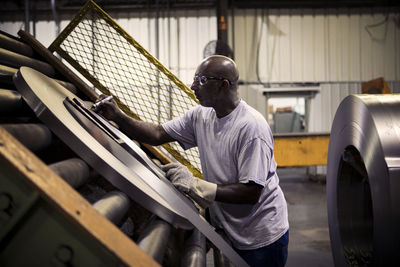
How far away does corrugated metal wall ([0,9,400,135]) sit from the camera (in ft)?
29.9

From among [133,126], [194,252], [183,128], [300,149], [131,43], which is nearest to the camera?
[194,252]

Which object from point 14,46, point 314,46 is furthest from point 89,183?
point 314,46

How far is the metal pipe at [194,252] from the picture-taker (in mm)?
1224

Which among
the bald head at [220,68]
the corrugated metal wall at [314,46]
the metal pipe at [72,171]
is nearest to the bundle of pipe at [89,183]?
the metal pipe at [72,171]

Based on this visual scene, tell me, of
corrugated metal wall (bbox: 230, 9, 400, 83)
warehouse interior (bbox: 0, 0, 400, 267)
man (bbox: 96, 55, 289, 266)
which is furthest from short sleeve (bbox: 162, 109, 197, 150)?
corrugated metal wall (bbox: 230, 9, 400, 83)

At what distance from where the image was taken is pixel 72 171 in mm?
1095

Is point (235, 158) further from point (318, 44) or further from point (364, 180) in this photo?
point (318, 44)

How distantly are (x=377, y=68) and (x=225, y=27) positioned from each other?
15.1ft

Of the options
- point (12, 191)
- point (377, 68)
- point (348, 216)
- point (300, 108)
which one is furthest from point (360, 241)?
point (377, 68)

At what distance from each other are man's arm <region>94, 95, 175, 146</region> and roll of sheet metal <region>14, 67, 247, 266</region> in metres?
→ 0.37

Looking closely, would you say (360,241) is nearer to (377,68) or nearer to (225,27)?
(225,27)

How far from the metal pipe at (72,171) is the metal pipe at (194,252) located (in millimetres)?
500

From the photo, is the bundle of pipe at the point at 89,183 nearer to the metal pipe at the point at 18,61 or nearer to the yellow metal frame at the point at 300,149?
the metal pipe at the point at 18,61

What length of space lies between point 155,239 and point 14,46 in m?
1.52
